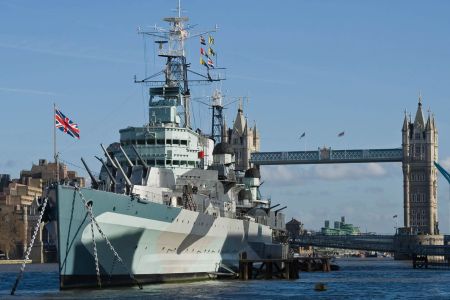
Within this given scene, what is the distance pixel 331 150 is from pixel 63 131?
425 feet

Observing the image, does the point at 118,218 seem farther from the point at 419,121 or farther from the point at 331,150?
the point at 419,121

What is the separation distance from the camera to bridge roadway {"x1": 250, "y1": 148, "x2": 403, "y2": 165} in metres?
174

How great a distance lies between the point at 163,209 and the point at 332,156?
124 meters

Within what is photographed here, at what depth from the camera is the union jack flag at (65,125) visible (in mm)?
49688

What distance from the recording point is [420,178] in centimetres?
18875

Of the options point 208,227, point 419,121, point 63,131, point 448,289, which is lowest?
point 448,289

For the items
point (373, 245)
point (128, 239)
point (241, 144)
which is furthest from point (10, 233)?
point (128, 239)

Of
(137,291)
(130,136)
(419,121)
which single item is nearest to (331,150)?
(419,121)

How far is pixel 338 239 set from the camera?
140m

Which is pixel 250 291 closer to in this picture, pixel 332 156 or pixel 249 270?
pixel 249 270

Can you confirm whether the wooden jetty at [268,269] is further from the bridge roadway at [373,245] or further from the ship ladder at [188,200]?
the bridge roadway at [373,245]

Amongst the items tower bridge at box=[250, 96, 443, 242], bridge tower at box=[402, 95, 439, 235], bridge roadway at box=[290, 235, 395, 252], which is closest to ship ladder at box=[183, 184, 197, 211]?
bridge roadway at box=[290, 235, 395, 252]

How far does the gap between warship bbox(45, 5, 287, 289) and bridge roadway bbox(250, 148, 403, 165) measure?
91990 mm

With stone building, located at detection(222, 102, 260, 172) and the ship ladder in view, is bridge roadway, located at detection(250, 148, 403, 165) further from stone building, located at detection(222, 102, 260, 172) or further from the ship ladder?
the ship ladder
